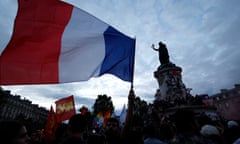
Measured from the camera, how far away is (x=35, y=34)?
348 cm

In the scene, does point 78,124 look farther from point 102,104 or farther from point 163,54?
point 102,104

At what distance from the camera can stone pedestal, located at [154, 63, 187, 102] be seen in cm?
1955

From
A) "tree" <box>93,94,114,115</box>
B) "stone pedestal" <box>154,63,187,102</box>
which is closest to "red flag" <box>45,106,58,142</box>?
"stone pedestal" <box>154,63,187,102</box>

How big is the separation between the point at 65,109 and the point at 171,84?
1565cm

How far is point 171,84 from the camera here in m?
20.1

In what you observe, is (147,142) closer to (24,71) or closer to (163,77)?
(24,71)

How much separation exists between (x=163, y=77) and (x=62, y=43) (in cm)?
1901

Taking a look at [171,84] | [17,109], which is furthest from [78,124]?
[17,109]

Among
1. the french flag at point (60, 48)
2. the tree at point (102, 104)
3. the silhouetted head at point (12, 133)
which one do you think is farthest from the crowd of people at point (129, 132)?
the tree at point (102, 104)

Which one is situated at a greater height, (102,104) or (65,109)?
(102,104)

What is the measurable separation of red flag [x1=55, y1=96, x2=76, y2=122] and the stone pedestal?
14748 mm

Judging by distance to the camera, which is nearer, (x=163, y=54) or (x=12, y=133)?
(x=12, y=133)

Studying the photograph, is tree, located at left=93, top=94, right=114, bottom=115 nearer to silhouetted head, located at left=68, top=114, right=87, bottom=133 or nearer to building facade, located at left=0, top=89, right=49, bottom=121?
building facade, located at left=0, top=89, right=49, bottom=121

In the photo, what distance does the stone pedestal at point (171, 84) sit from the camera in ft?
64.1
